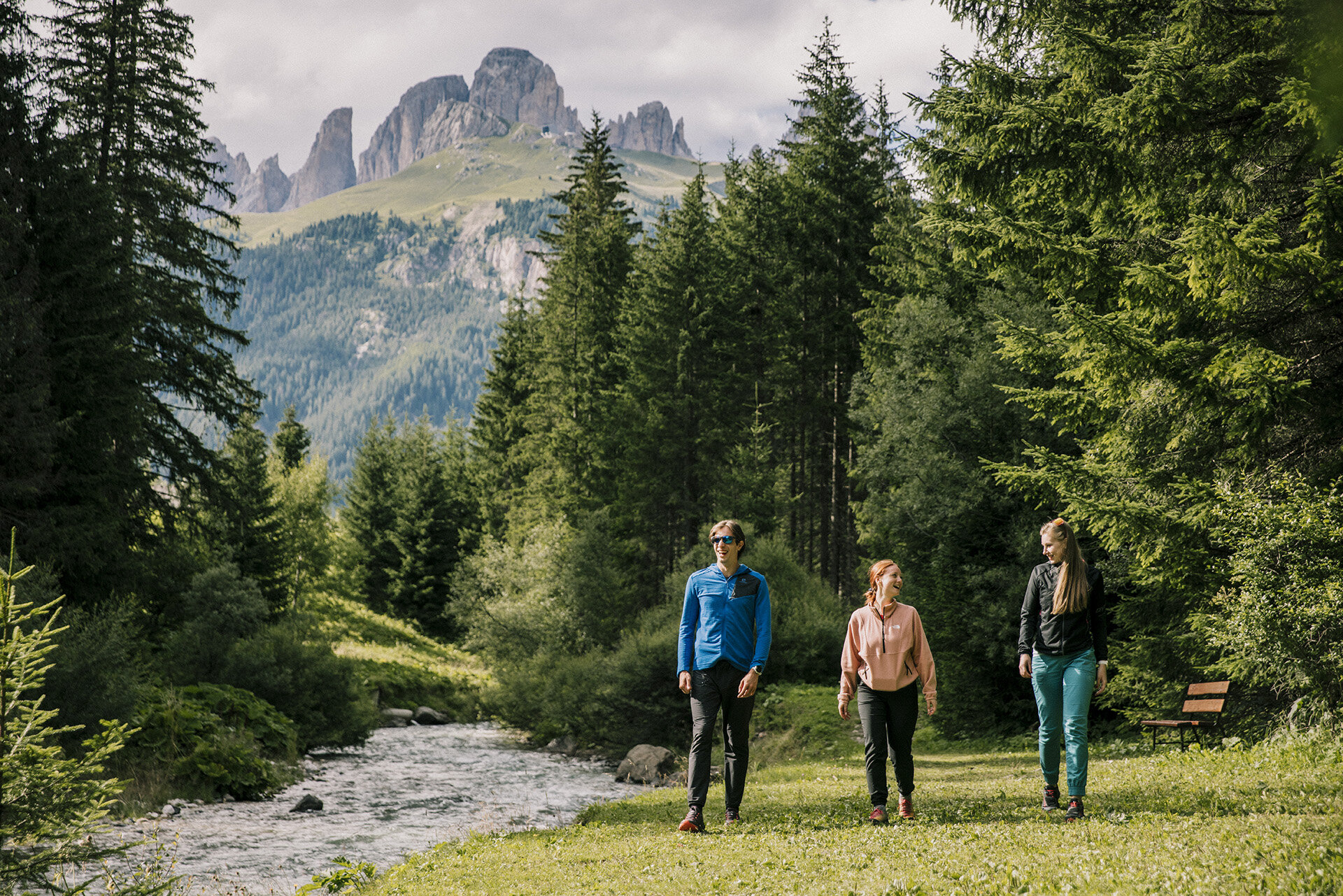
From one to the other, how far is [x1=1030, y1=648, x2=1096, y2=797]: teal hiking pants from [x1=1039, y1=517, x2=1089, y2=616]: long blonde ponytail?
1.30 ft

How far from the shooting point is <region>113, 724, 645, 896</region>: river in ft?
37.8

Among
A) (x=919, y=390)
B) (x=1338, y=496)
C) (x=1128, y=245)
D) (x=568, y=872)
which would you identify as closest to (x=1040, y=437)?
(x=919, y=390)

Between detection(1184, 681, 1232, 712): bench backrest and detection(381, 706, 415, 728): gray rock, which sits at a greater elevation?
detection(1184, 681, 1232, 712): bench backrest

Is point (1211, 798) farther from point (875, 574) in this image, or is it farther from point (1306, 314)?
point (1306, 314)

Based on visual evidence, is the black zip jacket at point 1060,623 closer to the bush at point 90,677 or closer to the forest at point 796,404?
the forest at point 796,404

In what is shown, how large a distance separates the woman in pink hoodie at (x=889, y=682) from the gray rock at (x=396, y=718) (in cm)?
2561

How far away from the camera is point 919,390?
20500mm

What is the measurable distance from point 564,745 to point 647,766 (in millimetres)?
6499

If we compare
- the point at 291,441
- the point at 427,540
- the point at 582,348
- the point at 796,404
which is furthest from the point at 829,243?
the point at 291,441

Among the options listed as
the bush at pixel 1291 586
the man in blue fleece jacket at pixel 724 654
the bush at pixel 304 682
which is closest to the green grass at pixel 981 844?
the man in blue fleece jacket at pixel 724 654

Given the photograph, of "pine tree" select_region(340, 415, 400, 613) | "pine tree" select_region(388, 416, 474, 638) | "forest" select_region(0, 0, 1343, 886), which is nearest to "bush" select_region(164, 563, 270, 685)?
"forest" select_region(0, 0, 1343, 886)

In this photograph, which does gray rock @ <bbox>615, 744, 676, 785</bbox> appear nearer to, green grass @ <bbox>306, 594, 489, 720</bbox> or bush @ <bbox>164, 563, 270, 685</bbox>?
bush @ <bbox>164, 563, 270, 685</bbox>

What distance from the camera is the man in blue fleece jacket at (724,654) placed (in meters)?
7.45

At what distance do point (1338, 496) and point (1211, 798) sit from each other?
150 inches
